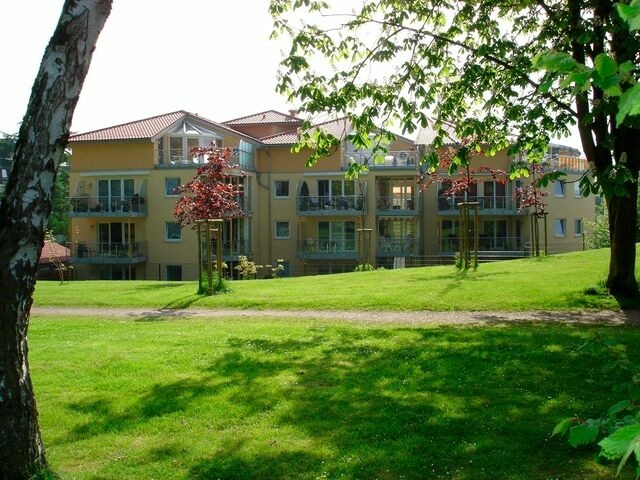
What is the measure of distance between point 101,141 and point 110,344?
106ft

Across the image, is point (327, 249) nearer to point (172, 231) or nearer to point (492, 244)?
point (172, 231)

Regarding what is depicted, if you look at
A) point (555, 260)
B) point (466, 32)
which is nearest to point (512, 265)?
point (555, 260)

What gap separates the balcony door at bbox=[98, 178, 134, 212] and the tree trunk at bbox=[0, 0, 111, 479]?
36.5 meters

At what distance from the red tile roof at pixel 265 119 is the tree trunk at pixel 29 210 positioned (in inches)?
1685

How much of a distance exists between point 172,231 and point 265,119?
12042 mm

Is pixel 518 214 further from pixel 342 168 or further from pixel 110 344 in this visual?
pixel 110 344

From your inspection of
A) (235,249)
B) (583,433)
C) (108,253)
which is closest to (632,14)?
(583,433)

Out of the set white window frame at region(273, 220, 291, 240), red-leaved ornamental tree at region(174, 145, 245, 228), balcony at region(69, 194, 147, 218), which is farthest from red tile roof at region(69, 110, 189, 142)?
red-leaved ornamental tree at region(174, 145, 245, 228)

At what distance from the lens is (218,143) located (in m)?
41.2

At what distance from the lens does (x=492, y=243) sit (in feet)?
142

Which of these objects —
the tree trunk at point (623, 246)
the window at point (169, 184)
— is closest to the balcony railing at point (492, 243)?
the window at point (169, 184)

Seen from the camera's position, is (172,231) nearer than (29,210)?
No

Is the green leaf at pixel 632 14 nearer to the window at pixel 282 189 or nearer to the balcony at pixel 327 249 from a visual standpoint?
the balcony at pixel 327 249

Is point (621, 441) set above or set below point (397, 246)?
below
